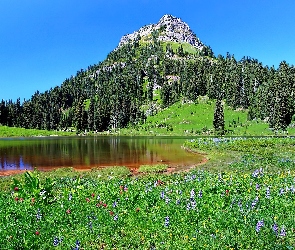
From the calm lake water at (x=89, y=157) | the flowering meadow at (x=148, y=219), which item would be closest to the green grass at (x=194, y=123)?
the calm lake water at (x=89, y=157)

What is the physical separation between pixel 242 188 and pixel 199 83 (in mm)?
173008

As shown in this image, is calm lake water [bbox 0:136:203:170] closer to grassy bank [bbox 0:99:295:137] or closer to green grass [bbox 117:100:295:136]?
grassy bank [bbox 0:99:295:137]

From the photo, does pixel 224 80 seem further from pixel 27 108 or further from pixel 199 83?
pixel 27 108

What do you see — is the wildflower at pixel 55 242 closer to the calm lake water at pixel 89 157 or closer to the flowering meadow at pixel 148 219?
the flowering meadow at pixel 148 219

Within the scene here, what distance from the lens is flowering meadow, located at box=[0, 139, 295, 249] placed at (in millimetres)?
7977

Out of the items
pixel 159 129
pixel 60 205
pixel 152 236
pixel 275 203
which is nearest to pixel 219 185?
pixel 275 203

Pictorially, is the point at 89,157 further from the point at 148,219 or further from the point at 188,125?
the point at 188,125

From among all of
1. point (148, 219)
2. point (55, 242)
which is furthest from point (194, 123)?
point (55, 242)

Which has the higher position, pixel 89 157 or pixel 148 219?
pixel 148 219

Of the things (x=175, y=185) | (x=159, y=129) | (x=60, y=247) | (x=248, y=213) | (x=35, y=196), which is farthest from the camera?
(x=159, y=129)

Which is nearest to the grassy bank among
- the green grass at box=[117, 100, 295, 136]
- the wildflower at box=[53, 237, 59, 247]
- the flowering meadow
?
the green grass at box=[117, 100, 295, 136]

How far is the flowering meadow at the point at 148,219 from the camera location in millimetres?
7977

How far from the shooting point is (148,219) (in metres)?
9.84

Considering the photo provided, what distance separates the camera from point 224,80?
181m
